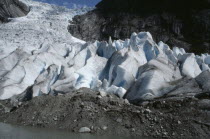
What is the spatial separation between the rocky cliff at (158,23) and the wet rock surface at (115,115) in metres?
23.3

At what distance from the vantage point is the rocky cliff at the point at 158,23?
1426 inches

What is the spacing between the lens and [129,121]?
12.0 m

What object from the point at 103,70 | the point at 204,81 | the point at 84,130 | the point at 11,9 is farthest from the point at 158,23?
the point at 84,130

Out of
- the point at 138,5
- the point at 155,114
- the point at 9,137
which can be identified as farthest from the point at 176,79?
the point at 138,5

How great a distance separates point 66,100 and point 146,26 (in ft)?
86.3

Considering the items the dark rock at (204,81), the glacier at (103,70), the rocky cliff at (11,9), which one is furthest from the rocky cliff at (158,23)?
the dark rock at (204,81)

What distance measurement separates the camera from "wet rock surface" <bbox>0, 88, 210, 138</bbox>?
1143 cm

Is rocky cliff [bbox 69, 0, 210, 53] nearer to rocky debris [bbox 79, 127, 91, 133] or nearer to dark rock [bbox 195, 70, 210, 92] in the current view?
dark rock [bbox 195, 70, 210, 92]

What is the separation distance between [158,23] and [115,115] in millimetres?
27547

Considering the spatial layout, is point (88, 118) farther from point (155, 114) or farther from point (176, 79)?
point (176, 79)

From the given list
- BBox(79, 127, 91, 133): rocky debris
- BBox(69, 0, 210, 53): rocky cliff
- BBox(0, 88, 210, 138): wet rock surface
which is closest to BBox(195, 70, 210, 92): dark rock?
BBox(0, 88, 210, 138): wet rock surface

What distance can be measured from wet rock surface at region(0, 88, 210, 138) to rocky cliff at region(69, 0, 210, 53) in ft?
76.3

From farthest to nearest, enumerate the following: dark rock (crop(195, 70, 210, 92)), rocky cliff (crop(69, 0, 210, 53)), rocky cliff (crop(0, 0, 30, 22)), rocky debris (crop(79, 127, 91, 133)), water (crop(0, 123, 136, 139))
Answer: rocky cliff (crop(0, 0, 30, 22)) → rocky cliff (crop(69, 0, 210, 53)) → dark rock (crop(195, 70, 210, 92)) → rocky debris (crop(79, 127, 91, 133)) → water (crop(0, 123, 136, 139))

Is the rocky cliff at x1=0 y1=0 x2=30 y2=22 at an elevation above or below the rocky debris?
above
